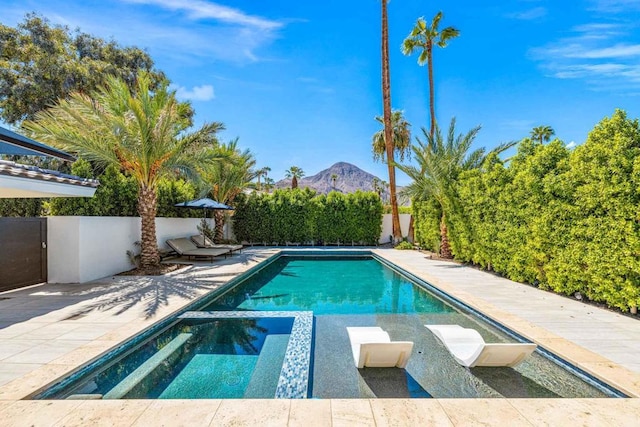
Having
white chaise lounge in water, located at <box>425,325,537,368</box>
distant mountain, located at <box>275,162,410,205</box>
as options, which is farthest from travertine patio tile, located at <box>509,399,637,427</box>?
distant mountain, located at <box>275,162,410,205</box>

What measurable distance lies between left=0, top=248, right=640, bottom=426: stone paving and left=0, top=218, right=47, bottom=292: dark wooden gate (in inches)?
20.6

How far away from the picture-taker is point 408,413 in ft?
9.36

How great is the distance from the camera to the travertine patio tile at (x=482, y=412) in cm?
272

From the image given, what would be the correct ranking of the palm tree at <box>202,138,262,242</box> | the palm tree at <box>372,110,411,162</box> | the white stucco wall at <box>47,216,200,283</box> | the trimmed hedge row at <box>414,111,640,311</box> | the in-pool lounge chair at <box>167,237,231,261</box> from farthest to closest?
the palm tree at <box>372,110,411,162</box> < the palm tree at <box>202,138,262,242</box> < the in-pool lounge chair at <box>167,237,231,261</box> < the white stucco wall at <box>47,216,200,283</box> < the trimmed hedge row at <box>414,111,640,311</box>

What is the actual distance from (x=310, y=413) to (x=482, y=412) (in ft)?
5.15

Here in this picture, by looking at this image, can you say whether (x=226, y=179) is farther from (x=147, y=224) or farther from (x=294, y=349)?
(x=294, y=349)

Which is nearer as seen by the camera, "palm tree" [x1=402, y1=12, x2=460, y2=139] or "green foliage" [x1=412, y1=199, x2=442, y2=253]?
"green foliage" [x1=412, y1=199, x2=442, y2=253]

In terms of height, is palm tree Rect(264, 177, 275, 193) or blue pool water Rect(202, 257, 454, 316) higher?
palm tree Rect(264, 177, 275, 193)

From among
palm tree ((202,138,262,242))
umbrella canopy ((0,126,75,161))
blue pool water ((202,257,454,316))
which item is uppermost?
palm tree ((202,138,262,242))

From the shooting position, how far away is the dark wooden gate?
7.46 m

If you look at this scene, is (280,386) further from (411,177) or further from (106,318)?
(411,177)

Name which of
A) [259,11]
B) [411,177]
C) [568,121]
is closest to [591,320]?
[411,177]

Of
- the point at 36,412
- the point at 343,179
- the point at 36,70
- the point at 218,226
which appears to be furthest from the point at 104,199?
the point at 343,179

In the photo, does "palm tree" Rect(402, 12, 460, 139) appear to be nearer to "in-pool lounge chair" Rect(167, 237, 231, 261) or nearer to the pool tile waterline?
"in-pool lounge chair" Rect(167, 237, 231, 261)
